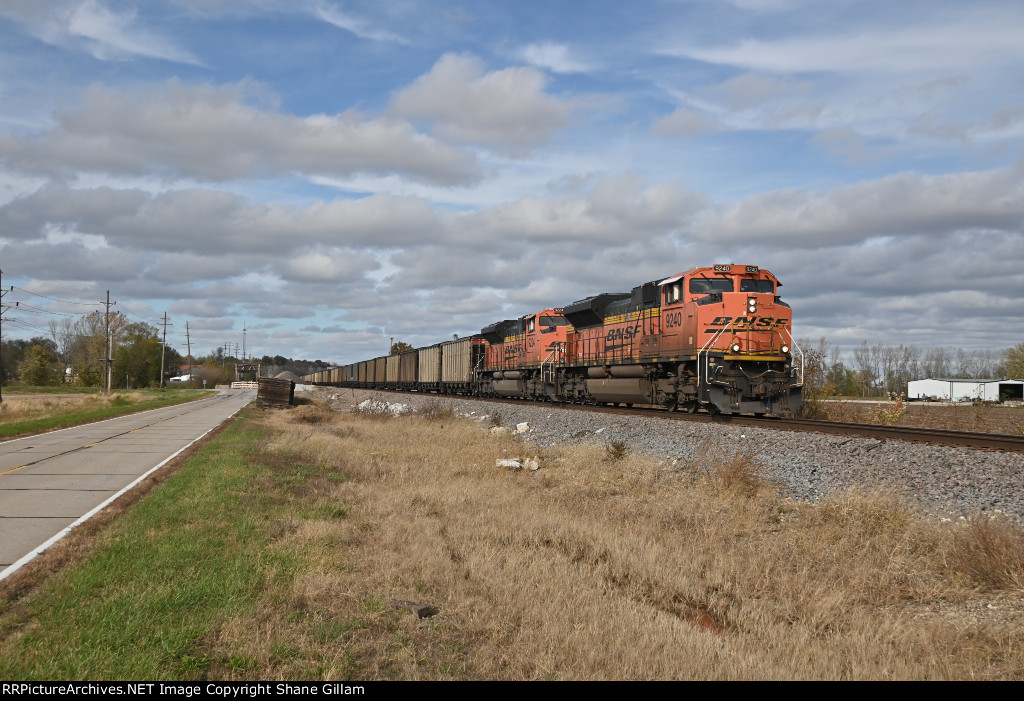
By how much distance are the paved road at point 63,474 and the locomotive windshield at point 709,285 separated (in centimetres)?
1496

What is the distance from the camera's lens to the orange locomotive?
20078 mm

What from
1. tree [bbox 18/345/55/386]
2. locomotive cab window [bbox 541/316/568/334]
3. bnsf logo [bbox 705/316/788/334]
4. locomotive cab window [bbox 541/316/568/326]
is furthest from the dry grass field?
tree [bbox 18/345/55/386]

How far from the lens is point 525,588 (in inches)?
273

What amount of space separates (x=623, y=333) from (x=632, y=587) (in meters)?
19.4

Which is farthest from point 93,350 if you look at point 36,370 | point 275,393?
point 275,393

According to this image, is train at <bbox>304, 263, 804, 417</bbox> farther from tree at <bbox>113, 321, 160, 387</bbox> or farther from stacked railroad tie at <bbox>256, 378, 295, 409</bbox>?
tree at <bbox>113, 321, 160, 387</bbox>

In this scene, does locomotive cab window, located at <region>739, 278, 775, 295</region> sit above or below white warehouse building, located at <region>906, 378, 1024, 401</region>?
above

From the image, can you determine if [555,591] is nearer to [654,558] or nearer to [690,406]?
[654,558]

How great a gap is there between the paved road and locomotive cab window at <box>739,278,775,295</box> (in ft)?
52.2

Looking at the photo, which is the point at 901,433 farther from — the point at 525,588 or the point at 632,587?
the point at 525,588
